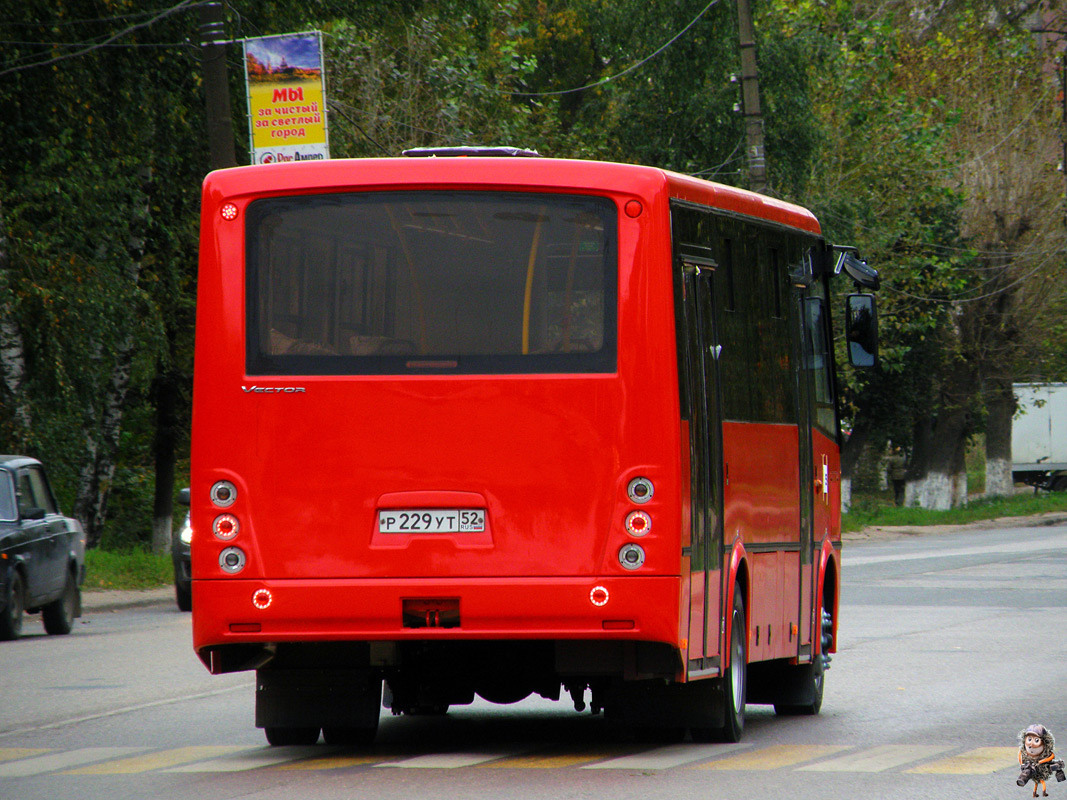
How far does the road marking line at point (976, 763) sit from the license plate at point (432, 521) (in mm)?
2245

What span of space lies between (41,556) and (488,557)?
1116 cm

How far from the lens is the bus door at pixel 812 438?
11.9 m

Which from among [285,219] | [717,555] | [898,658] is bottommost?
[898,658]

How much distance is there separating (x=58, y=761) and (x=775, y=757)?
11.4 feet

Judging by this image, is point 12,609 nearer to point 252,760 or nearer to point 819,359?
point 819,359

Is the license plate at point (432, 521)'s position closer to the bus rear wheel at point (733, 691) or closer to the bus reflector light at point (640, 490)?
the bus reflector light at point (640, 490)

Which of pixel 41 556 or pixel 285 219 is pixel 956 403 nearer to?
pixel 41 556

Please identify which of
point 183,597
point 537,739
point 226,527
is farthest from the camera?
point 183,597

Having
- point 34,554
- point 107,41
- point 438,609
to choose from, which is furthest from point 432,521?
point 107,41

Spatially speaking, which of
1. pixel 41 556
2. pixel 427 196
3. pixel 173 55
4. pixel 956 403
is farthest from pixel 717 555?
pixel 956 403

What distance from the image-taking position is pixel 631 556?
359 inches

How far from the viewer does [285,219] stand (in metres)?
9.59

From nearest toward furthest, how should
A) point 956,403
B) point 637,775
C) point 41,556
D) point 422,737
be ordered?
point 637,775 < point 422,737 < point 41,556 < point 956,403

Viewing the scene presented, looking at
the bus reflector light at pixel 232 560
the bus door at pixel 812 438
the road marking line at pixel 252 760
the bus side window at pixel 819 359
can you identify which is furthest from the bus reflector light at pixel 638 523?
the bus side window at pixel 819 359
